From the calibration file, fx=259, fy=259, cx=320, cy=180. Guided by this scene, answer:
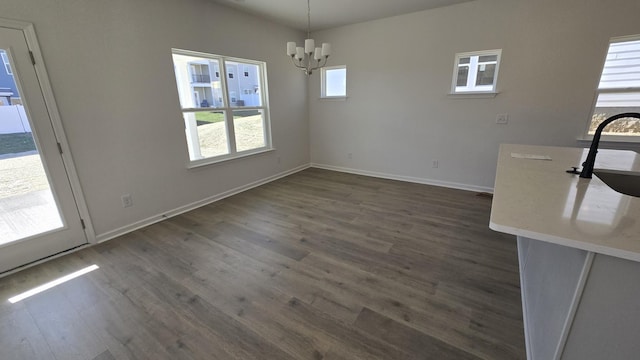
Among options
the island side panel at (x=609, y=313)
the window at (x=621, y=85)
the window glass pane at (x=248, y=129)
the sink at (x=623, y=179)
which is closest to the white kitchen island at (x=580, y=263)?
the island side panel at (x=609, y=313)

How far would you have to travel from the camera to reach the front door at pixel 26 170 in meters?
2.15

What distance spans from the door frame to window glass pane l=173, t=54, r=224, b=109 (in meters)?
1.22

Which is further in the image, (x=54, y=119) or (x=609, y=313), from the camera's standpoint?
(x=54, y=119)

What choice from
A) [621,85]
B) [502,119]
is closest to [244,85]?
[502,119]

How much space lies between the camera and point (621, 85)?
122 inches

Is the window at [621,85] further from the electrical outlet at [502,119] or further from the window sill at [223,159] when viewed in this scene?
the window sill at [223,159]

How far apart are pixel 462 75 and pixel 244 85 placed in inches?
134

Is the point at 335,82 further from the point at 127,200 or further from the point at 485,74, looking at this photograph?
the point at 127,200

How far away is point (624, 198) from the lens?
1197 mm

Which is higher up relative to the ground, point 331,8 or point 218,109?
point 331,8

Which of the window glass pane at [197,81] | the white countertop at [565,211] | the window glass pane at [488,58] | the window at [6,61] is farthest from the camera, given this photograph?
the window glass pane at [488,58]

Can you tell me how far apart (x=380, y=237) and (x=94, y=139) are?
10.2 ft

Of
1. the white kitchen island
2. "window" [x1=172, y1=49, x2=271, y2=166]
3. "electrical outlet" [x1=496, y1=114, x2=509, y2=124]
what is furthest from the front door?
"electrical outlet" [x1=496, y1=114, x2=509, y2=124]

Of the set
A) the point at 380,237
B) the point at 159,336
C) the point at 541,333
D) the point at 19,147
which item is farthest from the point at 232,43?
the point at 541,333
